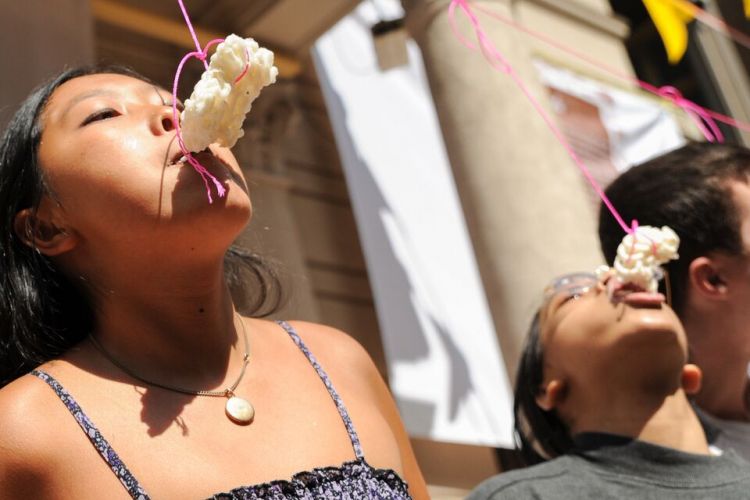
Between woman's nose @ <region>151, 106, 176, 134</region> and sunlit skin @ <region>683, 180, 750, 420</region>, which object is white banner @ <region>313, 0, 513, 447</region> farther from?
woman's nose @ <region>151, 106, 176, 134</region>

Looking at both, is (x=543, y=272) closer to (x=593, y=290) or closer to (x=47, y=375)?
(x=593, y=290)

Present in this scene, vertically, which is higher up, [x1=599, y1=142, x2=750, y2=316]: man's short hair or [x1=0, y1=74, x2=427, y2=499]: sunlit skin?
[x1=0, y1=74, x2=427, y2=499]: sunlit skin

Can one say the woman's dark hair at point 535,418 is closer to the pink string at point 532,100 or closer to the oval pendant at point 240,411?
the pink string at point 532,100

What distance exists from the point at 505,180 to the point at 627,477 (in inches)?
111

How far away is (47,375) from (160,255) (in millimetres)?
256

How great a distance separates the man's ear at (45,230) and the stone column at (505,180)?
113 inches

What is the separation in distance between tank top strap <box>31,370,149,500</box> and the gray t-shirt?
0.88 meters

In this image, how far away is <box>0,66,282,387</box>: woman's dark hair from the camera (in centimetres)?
176

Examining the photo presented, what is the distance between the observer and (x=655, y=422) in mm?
2154

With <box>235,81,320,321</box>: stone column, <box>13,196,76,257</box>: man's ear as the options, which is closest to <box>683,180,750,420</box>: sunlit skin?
<box>13,196,76,257</box>: man's ear

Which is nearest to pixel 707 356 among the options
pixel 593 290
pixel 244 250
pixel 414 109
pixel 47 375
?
pixel 593 290

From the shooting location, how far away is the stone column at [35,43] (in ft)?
11.8

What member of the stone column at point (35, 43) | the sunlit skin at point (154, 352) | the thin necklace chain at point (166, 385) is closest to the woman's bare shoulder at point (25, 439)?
the sunlit skin at point (154, 352)

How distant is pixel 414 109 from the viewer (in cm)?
591
